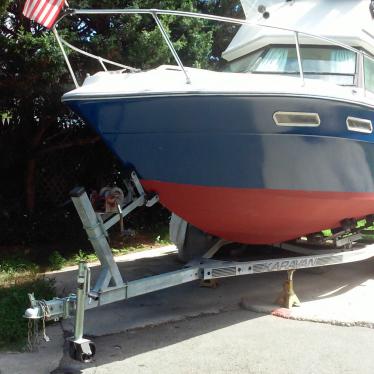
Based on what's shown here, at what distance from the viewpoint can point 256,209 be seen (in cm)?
441

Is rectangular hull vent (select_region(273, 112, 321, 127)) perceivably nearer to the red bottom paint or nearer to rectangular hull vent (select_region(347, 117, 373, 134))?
rectangular hull vent (select_region(347, 117, 373, 134))

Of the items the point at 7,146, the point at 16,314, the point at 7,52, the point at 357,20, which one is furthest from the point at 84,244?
the point at 357,20

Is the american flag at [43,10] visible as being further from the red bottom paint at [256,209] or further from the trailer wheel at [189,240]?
the trailer wheel at [189,240]

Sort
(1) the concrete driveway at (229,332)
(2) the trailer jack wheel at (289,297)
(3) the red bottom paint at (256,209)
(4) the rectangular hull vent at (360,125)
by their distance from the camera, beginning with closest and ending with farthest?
(1) the concrete driveway at (229,332), (3) the red bottom paint at (256,209), (4) the rectangular hull vent at (360,125), (2) the trailer jack wheel at (289,297)

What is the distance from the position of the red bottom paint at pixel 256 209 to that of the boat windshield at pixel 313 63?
3.86 feet

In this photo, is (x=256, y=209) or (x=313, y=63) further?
(x=313, y=63)

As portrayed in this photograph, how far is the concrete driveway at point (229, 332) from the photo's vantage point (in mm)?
3662

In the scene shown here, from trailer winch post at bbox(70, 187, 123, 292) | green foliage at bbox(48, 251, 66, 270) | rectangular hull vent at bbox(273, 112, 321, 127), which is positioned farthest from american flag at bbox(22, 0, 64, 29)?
green foliage at bbox(48, 251, 66, 270)

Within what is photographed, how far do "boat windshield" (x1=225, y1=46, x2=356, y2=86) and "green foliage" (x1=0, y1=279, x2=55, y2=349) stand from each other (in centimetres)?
287

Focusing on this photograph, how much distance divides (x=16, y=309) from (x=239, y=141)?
7.54 feet

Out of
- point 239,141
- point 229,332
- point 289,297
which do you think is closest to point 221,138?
point 239,141

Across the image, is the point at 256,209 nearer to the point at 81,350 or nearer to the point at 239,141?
the point at 239,141

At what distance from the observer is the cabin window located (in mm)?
5199

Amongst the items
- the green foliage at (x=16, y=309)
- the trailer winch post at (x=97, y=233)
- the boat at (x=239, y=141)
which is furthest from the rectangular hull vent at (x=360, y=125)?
the green foliage at (x=16, y=309)
